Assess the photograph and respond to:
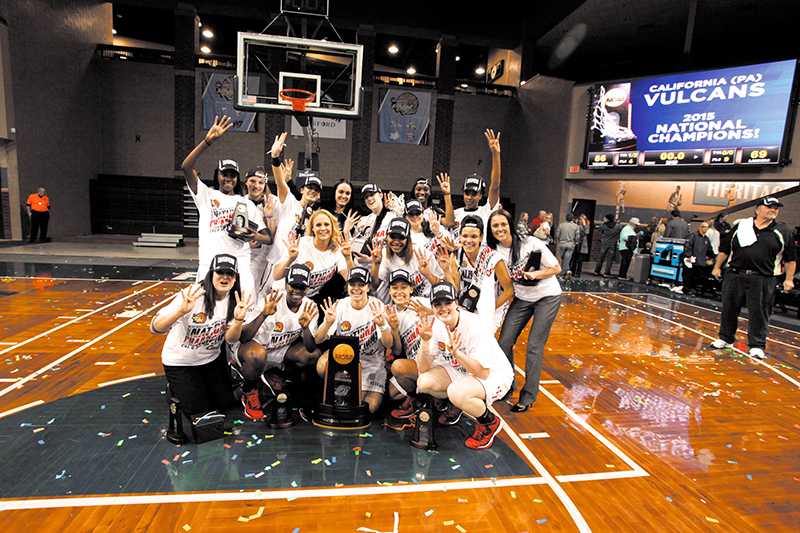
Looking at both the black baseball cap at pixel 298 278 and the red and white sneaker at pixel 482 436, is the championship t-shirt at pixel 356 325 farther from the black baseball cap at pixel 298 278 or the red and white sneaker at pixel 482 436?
the red and white sneaker at pixel 482 436

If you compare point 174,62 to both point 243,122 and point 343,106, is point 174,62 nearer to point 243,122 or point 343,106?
point 243,122

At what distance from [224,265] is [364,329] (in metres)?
1.22

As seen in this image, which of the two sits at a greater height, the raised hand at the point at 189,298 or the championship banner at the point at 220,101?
the championship banner at the point at 220,101

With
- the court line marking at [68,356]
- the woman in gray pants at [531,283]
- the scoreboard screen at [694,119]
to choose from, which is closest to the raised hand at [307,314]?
the woman in gray pants at [531,283]

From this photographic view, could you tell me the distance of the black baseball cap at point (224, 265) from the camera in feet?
11.0

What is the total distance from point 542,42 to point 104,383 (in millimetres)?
Result: 18774

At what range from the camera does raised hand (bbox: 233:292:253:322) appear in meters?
3.40

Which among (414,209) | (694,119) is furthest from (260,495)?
(694,119)

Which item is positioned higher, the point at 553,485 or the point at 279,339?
the point at 279,339

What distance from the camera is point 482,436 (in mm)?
3545

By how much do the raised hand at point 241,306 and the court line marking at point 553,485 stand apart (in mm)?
2368

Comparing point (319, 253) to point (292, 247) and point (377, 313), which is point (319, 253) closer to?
point (292, 247)

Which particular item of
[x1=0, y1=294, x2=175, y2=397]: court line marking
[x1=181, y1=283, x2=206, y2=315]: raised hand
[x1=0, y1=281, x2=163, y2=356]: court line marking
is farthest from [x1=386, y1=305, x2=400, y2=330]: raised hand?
[x1=0, y1=281, x2=163, y2=356]: court line marking

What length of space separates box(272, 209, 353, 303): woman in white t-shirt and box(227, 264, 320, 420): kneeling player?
1.57 feet
